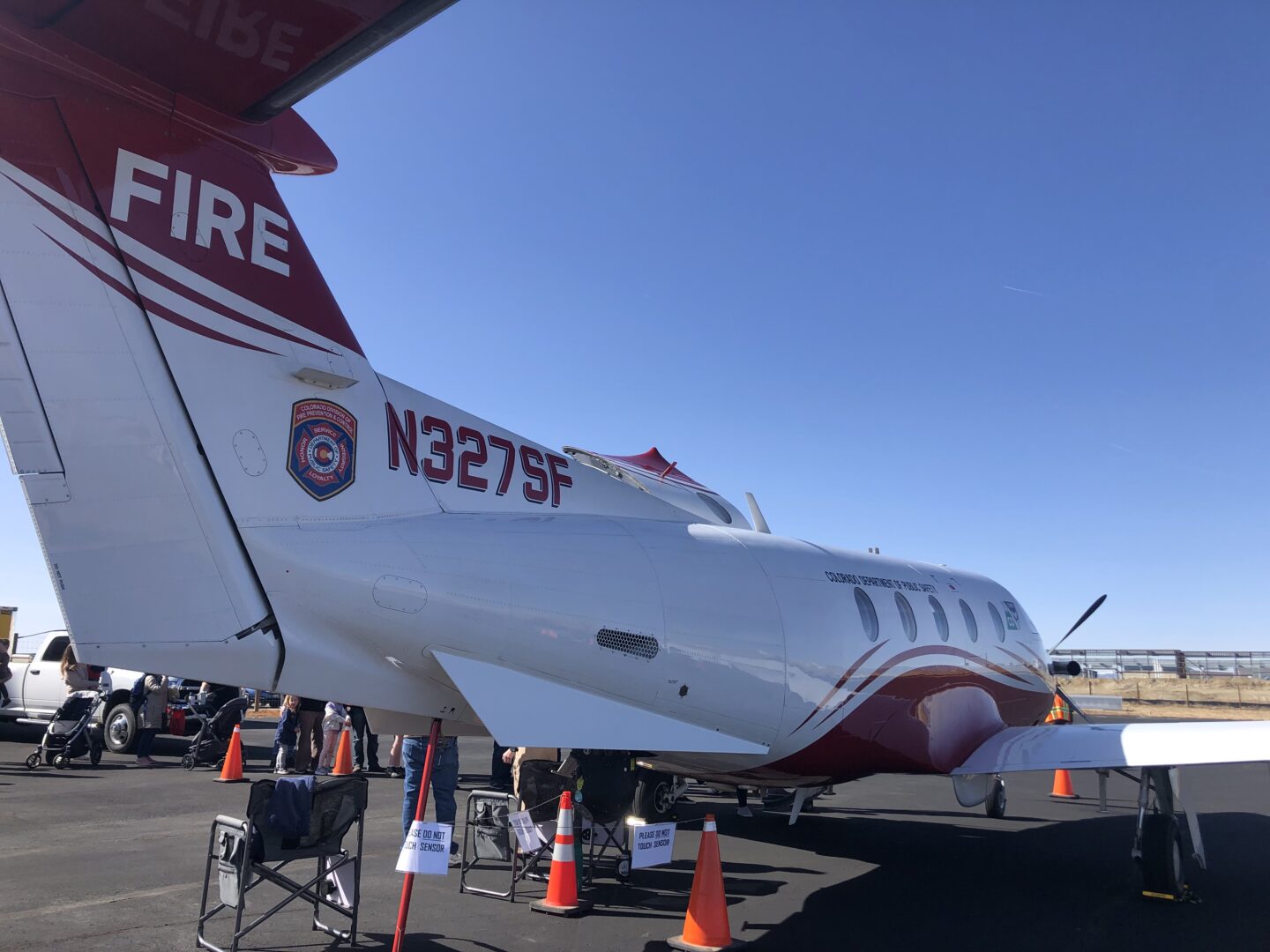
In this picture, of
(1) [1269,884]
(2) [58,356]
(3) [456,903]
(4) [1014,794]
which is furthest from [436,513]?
(4) [1014,794]

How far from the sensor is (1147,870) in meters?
8.57

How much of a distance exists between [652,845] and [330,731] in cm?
1106

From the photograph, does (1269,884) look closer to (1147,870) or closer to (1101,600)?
(1147,870)

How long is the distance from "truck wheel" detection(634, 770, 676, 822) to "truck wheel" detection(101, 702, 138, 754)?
11749mm

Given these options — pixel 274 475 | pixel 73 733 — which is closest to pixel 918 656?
pixel 274 475

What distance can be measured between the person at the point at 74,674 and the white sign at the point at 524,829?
1124cm

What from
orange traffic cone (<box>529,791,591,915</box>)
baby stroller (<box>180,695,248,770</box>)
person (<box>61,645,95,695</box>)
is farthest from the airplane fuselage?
person (<box>61,645,95,695</box>)

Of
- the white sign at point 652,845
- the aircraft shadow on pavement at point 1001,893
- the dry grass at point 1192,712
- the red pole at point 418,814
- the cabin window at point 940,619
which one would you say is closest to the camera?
the red pole at point 418,814

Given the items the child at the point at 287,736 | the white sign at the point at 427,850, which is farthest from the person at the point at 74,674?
the white sign at the point at 427,850

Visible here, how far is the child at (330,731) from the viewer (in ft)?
51.6

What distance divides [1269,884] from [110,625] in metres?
11.1

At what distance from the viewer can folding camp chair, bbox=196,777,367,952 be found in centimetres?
575

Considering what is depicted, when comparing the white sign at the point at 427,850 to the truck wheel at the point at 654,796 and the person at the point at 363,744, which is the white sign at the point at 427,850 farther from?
the person at the point at 363,744

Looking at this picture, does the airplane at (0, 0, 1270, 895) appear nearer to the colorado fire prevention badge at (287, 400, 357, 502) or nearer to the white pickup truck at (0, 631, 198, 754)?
the colorado fire prevention badge at (287, 400, 357, 502)
